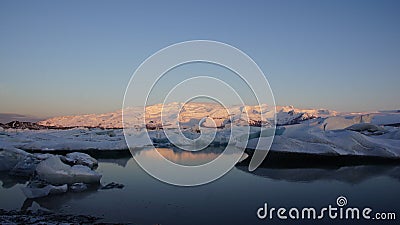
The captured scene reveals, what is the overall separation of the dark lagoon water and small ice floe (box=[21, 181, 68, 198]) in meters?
0.20

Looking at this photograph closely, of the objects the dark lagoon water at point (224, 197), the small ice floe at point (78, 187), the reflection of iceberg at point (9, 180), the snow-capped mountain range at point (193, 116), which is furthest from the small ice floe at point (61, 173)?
the snow-capped mountain range at point (193, 116)

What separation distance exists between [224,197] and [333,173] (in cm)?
452

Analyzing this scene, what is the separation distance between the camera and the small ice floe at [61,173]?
773 cm

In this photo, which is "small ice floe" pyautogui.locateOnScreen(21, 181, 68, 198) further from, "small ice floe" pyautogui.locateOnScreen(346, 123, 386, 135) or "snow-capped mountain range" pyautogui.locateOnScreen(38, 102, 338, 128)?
"snow-capped mountain range" pyautogui.locateOnScreen(38, 102, 338, 128)

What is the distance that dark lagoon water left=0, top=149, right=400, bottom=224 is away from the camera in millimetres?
5453

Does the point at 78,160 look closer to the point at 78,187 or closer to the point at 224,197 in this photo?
the point at 78,187

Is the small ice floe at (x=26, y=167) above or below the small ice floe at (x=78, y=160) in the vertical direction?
below

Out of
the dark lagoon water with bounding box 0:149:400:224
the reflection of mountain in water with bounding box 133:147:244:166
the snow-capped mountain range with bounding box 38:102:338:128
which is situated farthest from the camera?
the snow-capped mountain range with bounding box 38:102:338:128

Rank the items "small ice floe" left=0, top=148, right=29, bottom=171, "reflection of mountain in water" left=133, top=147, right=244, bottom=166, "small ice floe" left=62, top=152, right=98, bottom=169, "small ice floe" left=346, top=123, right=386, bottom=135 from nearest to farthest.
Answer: "small ice floe" left=62, top=152, right=98, bottom=169
"small ice floe" left=0, top=148, right=29, bottom=171
"reflection of mountain in water" left=133, top=147, right=244, bottom=166
"small ice floe" left=346, top=123, right=386, bottom=135

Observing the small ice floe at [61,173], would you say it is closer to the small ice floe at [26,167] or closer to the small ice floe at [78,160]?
the small ice floe at [78,160]

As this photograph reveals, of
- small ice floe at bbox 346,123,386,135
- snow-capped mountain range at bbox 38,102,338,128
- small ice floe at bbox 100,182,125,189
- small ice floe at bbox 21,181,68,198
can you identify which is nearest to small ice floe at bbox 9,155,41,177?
small ice floe at bbox 21,181,68,198

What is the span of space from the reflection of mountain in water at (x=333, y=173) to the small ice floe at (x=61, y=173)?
497 cm

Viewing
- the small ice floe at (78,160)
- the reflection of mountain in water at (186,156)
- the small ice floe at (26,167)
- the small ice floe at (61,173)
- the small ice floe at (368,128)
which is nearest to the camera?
the small ice floe at (61,173)

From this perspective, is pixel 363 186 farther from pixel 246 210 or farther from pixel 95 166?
pixel 95 166
